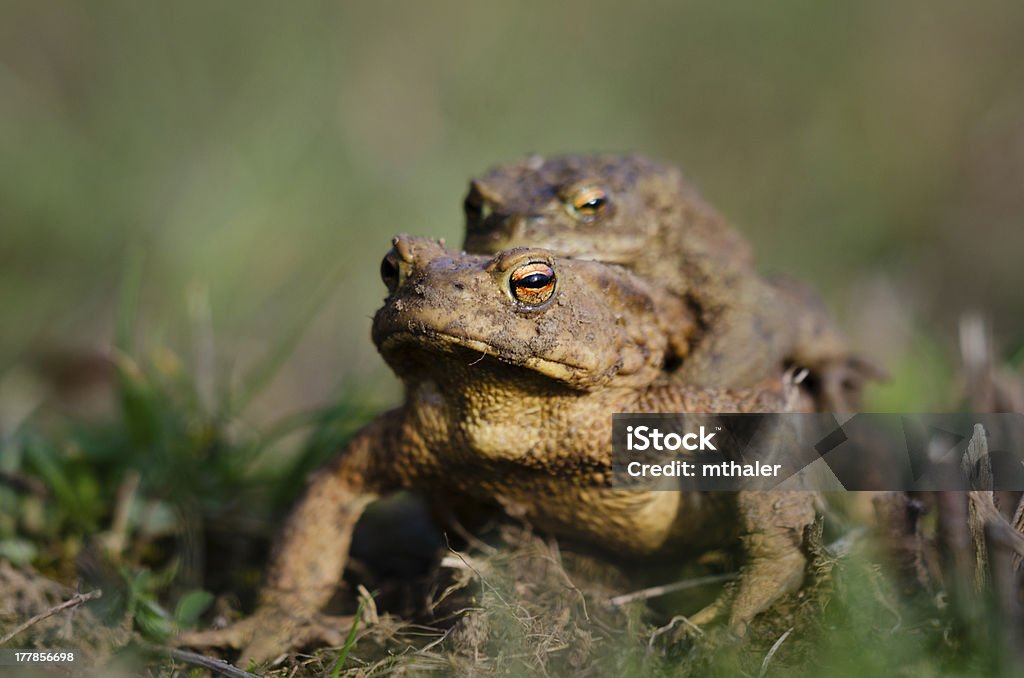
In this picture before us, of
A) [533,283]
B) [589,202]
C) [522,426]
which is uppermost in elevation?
[589,202]

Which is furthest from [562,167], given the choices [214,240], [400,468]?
[214,240]

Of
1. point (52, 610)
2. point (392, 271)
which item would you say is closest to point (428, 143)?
point (392, 271)

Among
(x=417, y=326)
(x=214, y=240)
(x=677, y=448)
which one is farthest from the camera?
(x=214, y=240)

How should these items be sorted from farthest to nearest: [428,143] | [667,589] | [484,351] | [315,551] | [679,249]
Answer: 1. [428,143]
2. [679,249]
3. [315,551]
4. [667,589]
5. [484,351]

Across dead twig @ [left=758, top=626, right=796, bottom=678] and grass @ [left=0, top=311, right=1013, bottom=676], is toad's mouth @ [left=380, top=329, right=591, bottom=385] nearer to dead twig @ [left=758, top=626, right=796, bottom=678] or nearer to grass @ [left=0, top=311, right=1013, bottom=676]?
grass @ [left=0, top=311, right=1013, bottom=676]

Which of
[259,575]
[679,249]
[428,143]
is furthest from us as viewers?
[428,143]

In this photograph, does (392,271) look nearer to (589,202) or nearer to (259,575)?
(589,202)

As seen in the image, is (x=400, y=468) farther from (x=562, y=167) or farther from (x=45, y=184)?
(x=45, y=184)

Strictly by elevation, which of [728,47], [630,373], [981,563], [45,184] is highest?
[728,47]
